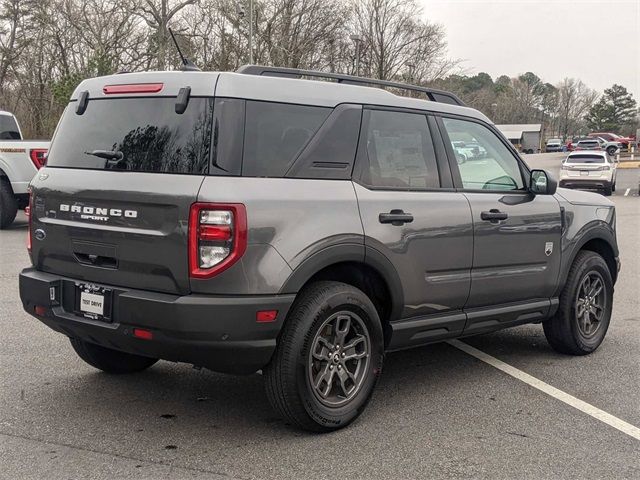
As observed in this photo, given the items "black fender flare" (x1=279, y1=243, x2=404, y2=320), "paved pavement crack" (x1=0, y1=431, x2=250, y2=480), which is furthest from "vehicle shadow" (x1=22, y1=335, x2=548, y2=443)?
"black fender flare" (x1=279, y1=243, x2=404, y2=320)

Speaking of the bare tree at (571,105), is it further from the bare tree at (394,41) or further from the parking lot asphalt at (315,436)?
the parking lot asphalt at (315,436)

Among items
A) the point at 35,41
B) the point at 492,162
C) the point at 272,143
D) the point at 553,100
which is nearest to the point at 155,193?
the point at 272,143

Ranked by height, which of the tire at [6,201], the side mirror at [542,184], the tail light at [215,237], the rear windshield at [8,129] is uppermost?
the rear windshield at [8,129]

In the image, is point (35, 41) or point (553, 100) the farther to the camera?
point (553, 100)

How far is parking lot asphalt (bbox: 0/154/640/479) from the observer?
337 centimetres

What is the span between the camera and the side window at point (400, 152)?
4.09 meters

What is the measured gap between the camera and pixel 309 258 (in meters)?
3.56

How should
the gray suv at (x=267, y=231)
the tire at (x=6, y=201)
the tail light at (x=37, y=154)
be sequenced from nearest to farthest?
the gray suv at (x=267, y=231) < the tail light at (x=37, y=154) < the tire at (x=6, y=201)

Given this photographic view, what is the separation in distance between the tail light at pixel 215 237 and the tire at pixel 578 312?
9.94ft

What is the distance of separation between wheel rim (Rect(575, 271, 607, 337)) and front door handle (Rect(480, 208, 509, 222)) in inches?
46.8

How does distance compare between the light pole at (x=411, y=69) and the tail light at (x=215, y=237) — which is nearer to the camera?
the tail light at (x=215, y=237)

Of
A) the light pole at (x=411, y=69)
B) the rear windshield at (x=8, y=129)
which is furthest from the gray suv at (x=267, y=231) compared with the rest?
the light pole at (x=411, y=69)

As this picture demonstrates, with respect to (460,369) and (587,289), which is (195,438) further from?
(587,289)

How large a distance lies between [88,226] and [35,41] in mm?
34096
